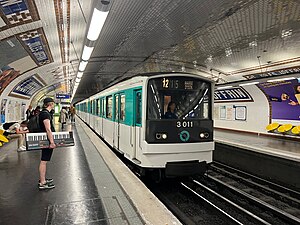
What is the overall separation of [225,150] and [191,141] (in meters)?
5.65

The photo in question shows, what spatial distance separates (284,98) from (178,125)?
8.85 meters

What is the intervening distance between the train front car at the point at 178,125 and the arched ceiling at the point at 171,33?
1.54m

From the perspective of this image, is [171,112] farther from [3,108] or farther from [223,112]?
[223,112]

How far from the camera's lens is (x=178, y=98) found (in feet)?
17.9

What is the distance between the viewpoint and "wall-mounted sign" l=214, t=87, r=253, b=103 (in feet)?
45.7

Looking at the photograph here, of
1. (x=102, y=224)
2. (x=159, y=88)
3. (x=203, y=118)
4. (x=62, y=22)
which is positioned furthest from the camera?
(x=62, y=22)

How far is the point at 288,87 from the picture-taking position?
11.3 metres

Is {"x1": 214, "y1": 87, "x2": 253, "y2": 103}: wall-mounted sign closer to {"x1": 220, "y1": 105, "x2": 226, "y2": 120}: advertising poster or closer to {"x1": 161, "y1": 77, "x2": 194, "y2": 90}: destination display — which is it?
{"x1": 220, "y1": 105, "x2": 226, "y2": 120}: advertising poster

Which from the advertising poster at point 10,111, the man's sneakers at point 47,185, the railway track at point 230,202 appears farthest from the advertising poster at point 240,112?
the advertising poster at point 10,111

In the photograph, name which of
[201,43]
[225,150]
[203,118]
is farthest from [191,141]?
[225,150]

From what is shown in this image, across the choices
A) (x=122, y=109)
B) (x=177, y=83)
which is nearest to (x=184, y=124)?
(x=177, y=83)

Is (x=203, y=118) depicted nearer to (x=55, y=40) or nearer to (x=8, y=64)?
(x=55, y=40)

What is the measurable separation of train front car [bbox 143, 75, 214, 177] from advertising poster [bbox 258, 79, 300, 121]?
7304mm

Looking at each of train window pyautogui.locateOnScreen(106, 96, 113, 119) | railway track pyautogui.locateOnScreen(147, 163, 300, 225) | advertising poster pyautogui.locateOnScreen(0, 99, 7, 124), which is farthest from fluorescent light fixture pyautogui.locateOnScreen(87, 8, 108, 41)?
advertising poster pyautogui.locateOnScreen(0, 99, 7, 124)
